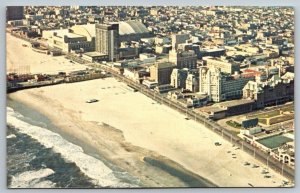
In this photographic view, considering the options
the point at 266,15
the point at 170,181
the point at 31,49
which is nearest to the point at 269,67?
the point at 266,15

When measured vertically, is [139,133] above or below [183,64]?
below

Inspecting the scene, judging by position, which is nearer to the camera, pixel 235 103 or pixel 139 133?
pixel 139 133

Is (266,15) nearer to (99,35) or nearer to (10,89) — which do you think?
(99,35)

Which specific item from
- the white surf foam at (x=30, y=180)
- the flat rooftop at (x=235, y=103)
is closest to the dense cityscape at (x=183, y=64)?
the flat rooftop at (x=235, y=103)

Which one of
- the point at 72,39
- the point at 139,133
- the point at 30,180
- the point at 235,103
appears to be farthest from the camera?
the point at 72,39

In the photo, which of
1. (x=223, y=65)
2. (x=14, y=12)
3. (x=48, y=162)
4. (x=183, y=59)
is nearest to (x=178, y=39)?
(x=183, y=59)

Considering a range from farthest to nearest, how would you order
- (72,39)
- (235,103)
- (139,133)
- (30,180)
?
(72,39) < (235,103) < (139,133) < (30,180)

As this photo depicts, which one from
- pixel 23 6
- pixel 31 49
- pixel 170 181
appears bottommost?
pixel 170 181

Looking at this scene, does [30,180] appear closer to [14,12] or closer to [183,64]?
[14,12]
